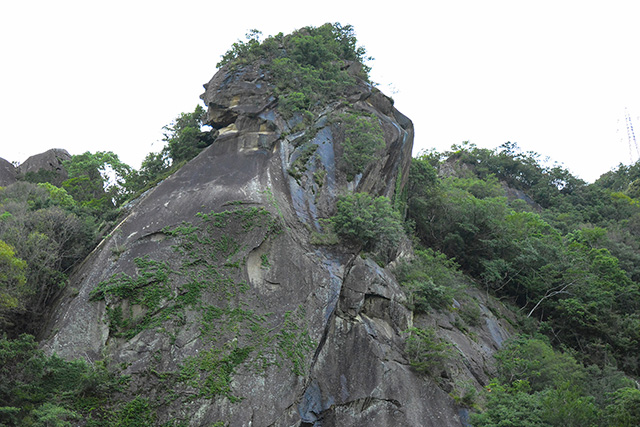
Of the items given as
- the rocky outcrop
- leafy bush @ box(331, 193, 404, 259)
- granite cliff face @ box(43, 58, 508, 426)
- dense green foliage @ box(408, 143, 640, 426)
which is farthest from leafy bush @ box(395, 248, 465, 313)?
the rocky outcrop

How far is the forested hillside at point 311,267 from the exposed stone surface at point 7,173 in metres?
1.65

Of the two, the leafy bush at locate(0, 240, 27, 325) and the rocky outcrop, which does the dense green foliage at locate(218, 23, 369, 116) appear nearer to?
the leafy bush at locate(0, 240, 27, 325)

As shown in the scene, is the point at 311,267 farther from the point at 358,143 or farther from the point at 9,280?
the point at 9,280

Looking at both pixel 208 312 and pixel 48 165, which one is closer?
pixel 208 312

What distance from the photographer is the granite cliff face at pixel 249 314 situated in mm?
15773

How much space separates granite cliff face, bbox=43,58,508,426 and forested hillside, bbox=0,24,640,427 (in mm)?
91

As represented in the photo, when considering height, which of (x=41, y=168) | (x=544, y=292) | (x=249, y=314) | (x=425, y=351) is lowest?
(x=425, y=351)

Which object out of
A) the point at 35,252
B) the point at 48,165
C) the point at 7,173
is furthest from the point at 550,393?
the point at 7,173

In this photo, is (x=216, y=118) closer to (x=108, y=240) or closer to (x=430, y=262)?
(x=108, y=240)

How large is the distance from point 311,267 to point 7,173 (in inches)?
1040

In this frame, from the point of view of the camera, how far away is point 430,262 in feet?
86.2

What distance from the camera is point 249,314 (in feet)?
57.0

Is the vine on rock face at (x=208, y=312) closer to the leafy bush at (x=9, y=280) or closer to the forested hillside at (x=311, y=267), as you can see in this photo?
the forested hillside at (x=311, y=267)

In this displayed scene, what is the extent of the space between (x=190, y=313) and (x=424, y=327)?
31.0 ft
